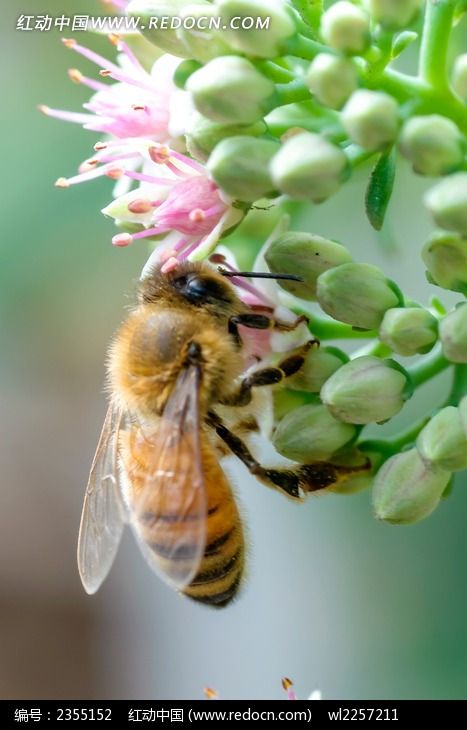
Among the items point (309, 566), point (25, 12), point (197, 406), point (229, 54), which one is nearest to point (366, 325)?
point (197, 406)

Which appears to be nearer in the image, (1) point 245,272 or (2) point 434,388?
(1) point 245,272

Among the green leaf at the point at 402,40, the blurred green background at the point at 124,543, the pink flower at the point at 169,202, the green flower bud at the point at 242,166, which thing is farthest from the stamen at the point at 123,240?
the blurred green background at the point at 124,543

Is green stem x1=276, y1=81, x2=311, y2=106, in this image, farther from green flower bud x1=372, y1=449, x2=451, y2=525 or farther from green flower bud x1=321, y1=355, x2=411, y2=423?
green flower bud x1=372, y1=449, x2=451, y2=525

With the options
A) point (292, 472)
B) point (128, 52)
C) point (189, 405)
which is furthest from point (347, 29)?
point (292, 472)

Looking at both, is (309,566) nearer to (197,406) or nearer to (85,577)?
(85,577)

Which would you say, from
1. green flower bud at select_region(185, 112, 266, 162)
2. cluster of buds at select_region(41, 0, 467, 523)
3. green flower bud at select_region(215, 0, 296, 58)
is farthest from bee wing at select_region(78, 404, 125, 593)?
green flower bud at select_region(215, 0, 296, 58)
